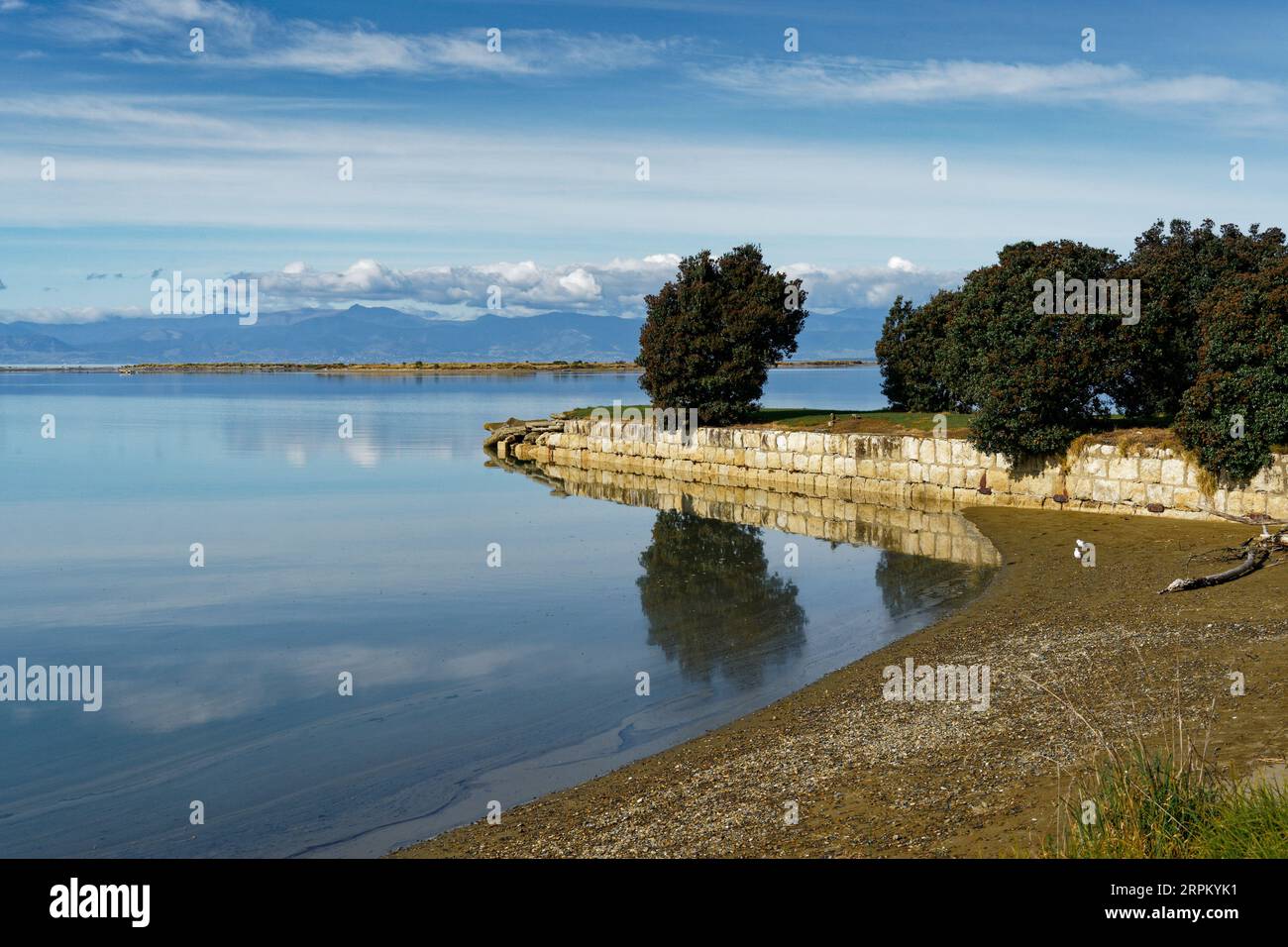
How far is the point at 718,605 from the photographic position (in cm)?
2078

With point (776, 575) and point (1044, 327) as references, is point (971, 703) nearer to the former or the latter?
point (776, 575)

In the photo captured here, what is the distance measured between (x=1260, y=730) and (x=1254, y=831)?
168 inches

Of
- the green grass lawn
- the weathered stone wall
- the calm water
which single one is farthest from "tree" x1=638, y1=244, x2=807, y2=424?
the calm water

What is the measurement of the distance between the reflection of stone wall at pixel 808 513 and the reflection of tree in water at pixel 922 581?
76 centimetres

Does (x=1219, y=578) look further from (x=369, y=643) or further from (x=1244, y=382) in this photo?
(x=369, y=643)

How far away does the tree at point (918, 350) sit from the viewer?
41.0 meters

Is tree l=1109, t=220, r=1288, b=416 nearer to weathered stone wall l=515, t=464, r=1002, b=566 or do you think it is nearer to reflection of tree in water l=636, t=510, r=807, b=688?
weathered stone wall l=515, t=464, r=1002, b=566

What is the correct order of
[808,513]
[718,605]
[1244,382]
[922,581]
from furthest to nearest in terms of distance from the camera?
[808,513]
[1244,382]
[922,581]
[718,605]

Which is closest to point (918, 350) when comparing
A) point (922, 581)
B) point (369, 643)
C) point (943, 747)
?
point (922, 581)

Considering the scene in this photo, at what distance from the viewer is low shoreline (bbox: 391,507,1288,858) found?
9148 mm

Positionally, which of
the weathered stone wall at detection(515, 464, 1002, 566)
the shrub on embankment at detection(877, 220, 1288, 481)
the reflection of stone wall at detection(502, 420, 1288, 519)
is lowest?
the weathered stone wall at detection(515, 464, 1002, 566)

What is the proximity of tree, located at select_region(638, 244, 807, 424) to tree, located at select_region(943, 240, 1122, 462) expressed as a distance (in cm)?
1299

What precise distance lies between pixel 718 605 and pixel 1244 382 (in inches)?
511
